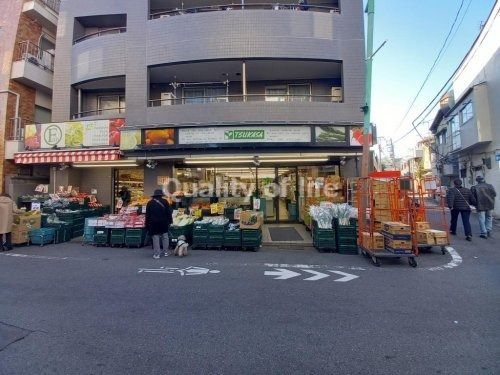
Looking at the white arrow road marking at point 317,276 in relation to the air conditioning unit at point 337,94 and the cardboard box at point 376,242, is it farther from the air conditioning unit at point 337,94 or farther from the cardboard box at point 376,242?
the air conditioning unit at point 337,94

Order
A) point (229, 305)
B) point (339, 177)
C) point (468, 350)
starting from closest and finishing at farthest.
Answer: point (468, 350) < point (229, 305) < point (339, 177)

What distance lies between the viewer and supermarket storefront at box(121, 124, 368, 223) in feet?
37.1

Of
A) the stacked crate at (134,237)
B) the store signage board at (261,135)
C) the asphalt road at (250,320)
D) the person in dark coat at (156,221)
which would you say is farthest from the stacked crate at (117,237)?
the store signage board at (261,135)

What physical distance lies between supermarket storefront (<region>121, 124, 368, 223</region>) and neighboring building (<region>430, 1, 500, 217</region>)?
Result: 9769mm

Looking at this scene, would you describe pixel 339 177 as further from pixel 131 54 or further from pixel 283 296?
pixel 131 54

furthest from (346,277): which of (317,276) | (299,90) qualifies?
(299,90)

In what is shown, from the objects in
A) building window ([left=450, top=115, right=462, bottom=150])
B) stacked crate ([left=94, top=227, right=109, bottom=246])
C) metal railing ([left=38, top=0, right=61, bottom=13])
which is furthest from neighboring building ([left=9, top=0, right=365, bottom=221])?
building window ([left=450, top=115, right=462, bottom=150])

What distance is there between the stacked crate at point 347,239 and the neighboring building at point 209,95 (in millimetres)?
3630

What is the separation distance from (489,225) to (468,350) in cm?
971

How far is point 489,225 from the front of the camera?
34.7ft

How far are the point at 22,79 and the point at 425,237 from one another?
19650 mm

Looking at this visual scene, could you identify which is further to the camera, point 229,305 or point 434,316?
point 229,305

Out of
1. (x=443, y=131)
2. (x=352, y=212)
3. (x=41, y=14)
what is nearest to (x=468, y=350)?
(x=352, y=212)

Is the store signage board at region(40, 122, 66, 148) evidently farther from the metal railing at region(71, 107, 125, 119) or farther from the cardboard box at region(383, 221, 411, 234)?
the cardboard box at region(383, 221, 411, 234)
